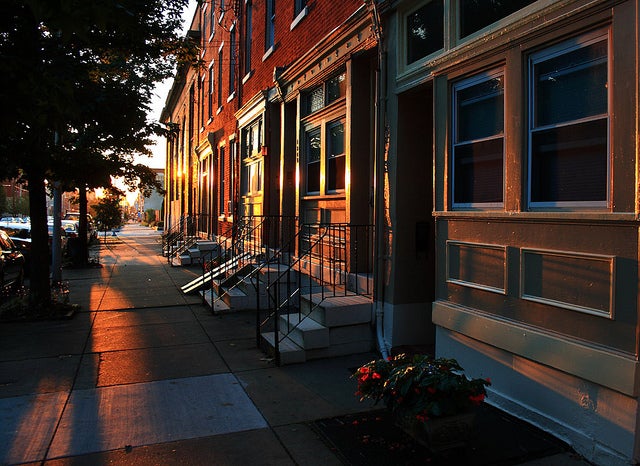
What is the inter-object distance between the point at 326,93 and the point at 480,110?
415 cm

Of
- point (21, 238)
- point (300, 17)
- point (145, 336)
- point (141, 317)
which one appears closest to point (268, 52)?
point (300, 17)

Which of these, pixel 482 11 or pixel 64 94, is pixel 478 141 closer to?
pixel 482 11

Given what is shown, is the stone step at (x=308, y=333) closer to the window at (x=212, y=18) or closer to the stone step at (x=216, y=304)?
the stone step at (x=216, y=304)

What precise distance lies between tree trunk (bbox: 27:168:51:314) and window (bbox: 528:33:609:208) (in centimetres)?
843

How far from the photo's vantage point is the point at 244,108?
13.7 metres

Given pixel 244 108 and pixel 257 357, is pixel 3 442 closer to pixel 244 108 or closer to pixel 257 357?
pixel 257 357

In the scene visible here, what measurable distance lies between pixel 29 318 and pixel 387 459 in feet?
24.8

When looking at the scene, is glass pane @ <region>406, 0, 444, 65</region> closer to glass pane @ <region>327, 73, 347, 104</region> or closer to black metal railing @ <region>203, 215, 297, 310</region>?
glass pane @ <region>327, 73, 347, 104</region>

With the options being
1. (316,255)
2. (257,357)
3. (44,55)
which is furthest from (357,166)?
(44,55)

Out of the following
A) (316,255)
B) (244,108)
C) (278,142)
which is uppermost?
(244,108)

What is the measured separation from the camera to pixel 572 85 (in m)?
4.25

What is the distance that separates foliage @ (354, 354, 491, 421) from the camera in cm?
380

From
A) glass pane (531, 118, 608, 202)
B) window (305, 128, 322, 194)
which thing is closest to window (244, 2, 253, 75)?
window (305, 128, 322, 194)

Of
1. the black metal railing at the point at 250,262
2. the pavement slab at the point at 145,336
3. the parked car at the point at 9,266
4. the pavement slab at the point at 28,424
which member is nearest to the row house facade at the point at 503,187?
the black metal railing at the point at 250,262
